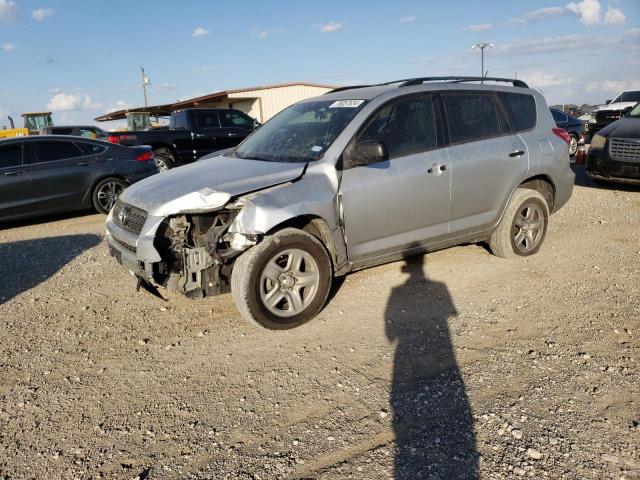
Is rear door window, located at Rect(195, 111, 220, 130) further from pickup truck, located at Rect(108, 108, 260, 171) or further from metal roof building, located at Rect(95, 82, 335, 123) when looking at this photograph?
metal roof building, located at Rect(95, 82, 335, 123)

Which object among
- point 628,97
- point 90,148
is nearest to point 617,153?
point 90,148

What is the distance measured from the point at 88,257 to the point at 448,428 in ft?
17.0

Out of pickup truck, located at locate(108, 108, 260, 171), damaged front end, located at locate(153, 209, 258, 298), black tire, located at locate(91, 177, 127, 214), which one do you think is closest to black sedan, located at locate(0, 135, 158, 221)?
black tire, located at locate(91, 177, 127, 214)

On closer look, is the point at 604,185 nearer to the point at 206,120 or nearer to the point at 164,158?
the point at 206,120

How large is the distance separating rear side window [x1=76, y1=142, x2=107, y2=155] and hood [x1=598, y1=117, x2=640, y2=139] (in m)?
9.03

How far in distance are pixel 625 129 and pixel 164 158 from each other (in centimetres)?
1007

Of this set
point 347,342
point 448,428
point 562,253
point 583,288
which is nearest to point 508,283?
point 583,288

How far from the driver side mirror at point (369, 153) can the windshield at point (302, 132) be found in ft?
0.85

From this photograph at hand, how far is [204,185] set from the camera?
3959mm

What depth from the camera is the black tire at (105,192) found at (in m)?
8.70

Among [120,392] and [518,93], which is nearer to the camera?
[120,392]

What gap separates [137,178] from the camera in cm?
903

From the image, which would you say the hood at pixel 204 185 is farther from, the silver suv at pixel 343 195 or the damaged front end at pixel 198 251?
the damaged front end at pixel 198 251

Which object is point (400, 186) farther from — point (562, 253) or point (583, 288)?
point (562, 253)
